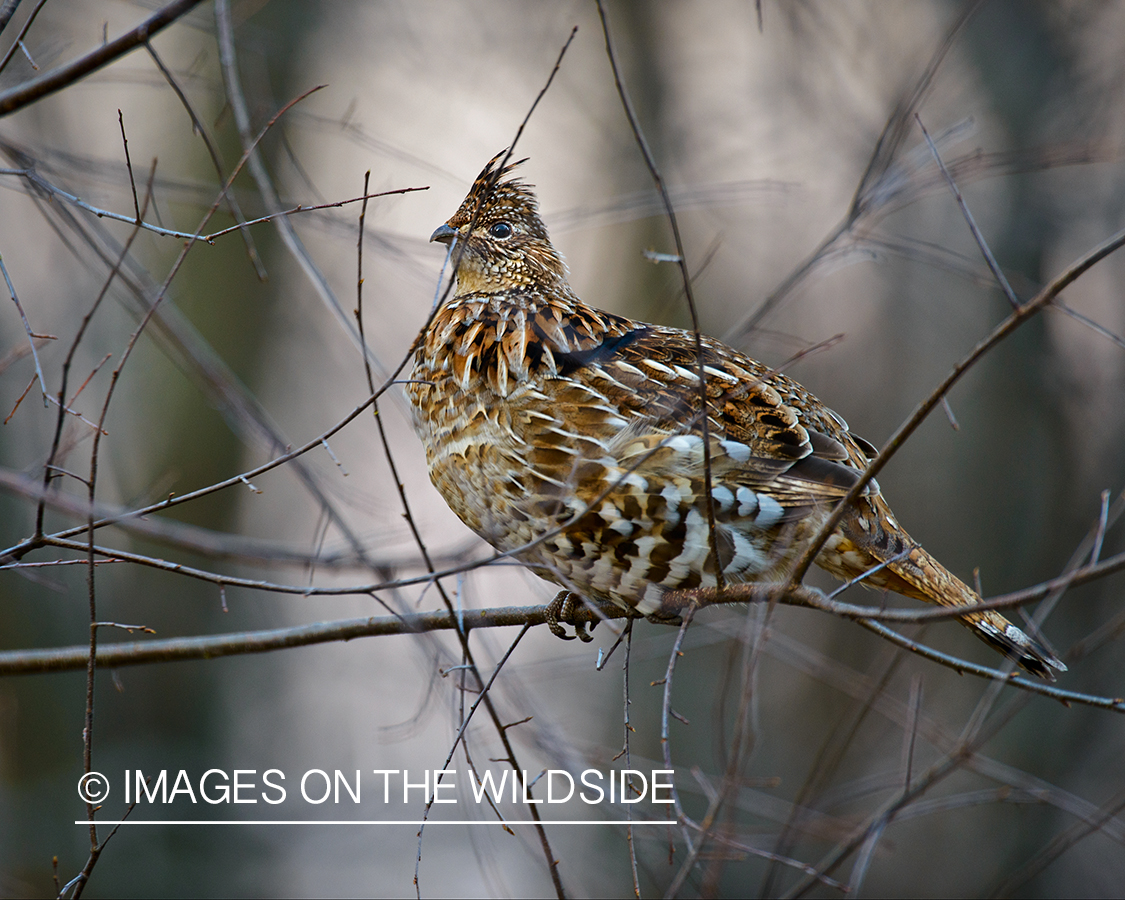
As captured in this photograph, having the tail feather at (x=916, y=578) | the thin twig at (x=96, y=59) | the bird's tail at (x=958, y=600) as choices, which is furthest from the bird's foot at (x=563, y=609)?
the thin twig at (x=96, y=59)

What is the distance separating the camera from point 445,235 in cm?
423

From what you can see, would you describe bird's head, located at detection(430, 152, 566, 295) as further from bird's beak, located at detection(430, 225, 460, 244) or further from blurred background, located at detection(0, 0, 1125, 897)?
blurred background, located at detection(0, 0, 1125, 897)

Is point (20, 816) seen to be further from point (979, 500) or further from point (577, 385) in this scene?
point (979, 500)

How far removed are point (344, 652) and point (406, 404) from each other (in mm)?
7665

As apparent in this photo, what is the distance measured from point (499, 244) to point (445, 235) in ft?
0.90

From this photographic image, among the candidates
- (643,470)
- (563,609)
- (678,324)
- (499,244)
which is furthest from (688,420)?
(678,324)

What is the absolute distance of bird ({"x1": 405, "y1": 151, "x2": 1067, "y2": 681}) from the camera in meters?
3.38

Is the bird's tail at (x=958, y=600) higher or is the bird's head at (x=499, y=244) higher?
the bird's head at (x=499, y=244)

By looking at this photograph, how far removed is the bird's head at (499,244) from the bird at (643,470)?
1.73 ft

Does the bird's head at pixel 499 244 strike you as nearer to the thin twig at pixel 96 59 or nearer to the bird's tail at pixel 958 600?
the bird's tail at pixel 958 600

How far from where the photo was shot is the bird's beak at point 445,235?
13.9 ft

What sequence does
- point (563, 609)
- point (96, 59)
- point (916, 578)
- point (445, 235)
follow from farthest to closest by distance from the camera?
point (445, 235) → point (563, 609) → point (916, 578) → point (96, 59)

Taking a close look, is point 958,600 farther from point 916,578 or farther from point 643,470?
point 643,470

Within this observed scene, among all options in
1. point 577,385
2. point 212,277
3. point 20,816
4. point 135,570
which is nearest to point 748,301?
point 212,277
